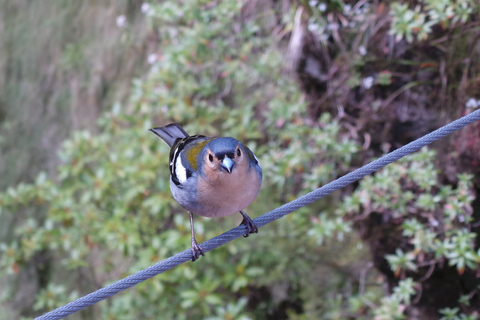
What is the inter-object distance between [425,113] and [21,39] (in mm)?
6688

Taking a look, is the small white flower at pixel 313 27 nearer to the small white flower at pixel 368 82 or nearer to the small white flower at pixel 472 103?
the small white flower at pixel 368 82

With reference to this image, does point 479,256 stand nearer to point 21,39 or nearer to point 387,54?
point 387,54

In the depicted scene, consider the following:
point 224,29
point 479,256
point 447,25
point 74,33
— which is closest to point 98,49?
point 74,33

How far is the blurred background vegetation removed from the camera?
3525 millimetres

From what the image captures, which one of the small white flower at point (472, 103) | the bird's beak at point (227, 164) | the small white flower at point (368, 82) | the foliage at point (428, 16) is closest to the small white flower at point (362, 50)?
the small white flower at point (368, 82)

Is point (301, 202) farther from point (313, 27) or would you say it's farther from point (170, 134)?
point (313, 27)

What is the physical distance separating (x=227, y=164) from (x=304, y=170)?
1.82m

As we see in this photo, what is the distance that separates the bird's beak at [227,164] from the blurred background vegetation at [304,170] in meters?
1.51

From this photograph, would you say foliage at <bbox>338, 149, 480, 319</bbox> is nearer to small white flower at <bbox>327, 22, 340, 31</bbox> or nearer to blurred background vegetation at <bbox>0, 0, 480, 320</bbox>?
blurred background vegetation at <bbox>0, 0, 480, 320</bbox>

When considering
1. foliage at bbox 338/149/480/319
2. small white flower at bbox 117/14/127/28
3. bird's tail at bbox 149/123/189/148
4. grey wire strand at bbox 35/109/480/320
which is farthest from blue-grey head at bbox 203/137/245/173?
small white flower at bbox 117/14/127/28

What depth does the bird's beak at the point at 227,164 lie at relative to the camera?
235 cm

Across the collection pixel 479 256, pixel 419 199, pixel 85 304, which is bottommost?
pixel 479 256

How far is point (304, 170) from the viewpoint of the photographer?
4086mm

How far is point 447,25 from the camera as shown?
3480mm
